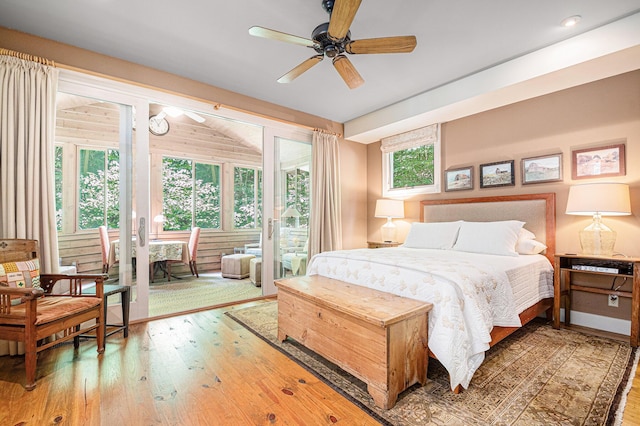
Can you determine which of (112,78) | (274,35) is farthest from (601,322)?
(112,78)

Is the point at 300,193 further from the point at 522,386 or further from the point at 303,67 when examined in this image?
the point at 522,386

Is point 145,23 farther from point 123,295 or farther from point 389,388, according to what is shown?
point 389,388

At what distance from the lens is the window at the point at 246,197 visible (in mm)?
6613

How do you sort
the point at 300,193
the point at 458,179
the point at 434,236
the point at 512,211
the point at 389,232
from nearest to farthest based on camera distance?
the point at 512,211 < the point at 434,236 < the point at 458,179 < the point at 300,193 < the point at 389,232

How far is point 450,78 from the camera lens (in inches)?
134

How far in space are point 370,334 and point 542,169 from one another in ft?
9.66

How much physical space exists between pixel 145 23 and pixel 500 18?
9.69 ft

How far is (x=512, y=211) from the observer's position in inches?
136

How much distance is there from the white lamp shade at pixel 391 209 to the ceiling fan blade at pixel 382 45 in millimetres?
2615

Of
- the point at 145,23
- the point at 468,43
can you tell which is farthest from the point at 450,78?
the point at 145,23

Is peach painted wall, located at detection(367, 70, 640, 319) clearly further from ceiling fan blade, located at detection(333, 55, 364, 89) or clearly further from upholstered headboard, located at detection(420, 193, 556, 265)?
ceiling fan blade, located at detection(333, 55, 364, 89)

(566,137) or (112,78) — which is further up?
(112,78)

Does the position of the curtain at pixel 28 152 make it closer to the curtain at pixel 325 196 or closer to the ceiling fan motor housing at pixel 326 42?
the ceiling fan motor housing at pixel 326 42

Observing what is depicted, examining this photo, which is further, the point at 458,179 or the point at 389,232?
the point at 389,232
